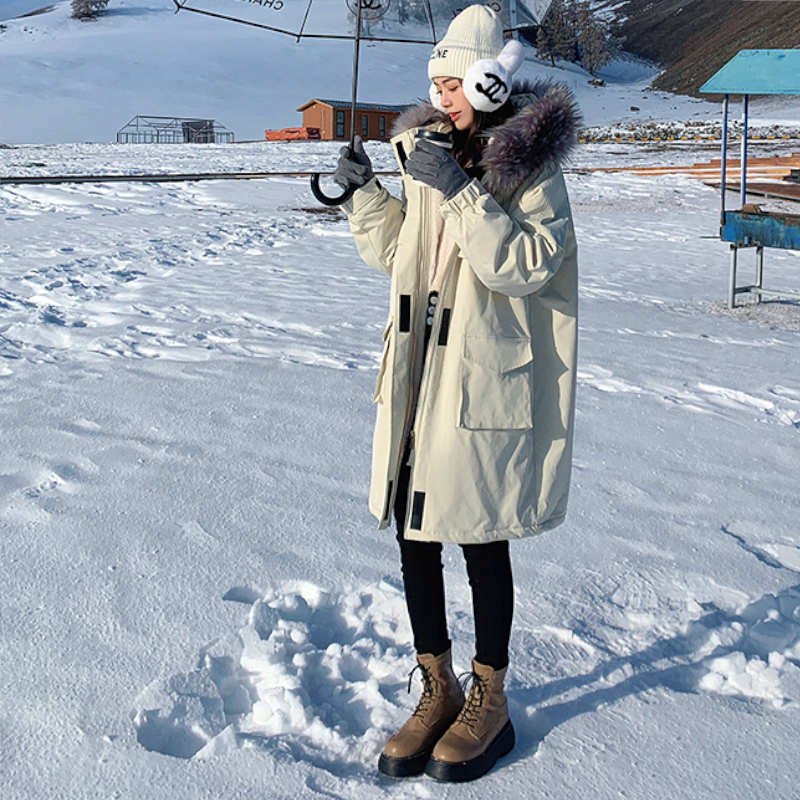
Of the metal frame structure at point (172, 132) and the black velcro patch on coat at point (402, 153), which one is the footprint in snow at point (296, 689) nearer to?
the black velcro patch on coat at point (402, 153)

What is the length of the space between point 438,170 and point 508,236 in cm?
20

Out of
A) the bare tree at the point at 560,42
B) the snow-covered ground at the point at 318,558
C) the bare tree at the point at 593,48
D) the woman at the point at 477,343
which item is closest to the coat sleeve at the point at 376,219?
the woman at the point at 477,343

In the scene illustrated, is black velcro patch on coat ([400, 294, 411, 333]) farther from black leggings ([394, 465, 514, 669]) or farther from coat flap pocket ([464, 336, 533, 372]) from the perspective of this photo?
black leggings ([394, 465, 514, 669])

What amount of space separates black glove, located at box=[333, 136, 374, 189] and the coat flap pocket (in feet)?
1.58

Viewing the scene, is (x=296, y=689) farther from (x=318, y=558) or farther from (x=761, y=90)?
(x=761, y=90)

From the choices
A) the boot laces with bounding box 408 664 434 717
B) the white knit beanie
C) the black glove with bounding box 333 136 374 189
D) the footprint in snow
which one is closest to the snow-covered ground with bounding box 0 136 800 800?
the footprint in snow

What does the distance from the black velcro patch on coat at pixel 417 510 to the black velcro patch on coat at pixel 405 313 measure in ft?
1.18

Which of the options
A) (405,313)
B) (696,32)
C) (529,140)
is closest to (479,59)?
(529,140)

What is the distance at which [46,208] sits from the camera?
39.5 ft

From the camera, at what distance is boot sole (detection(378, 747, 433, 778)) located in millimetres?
2164

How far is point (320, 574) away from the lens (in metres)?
3.04

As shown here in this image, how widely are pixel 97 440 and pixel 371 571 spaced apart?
1638 millimetres

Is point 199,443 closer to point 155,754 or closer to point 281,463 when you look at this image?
point 281,463

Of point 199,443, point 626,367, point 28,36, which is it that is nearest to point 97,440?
point 199,443
